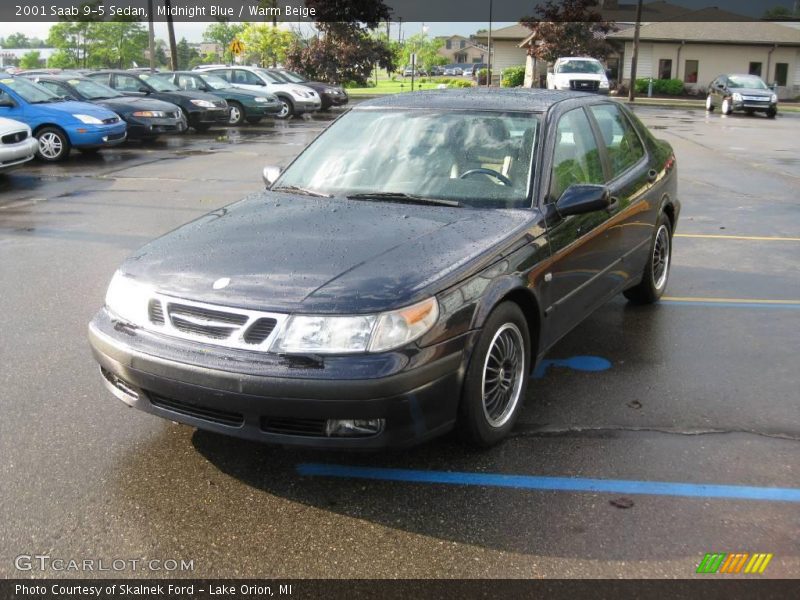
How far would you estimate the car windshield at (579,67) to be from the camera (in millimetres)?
35688

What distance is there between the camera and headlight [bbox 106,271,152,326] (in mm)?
3595

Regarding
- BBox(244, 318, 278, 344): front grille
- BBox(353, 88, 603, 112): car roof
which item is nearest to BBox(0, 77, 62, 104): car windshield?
BBox(353, 88, 603, 112): car roof

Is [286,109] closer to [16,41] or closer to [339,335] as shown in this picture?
[339,335]

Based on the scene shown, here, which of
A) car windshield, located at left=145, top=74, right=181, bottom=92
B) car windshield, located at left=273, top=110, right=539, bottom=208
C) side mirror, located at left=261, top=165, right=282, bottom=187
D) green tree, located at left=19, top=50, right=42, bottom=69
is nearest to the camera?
car windshield, located at left=273, top=110, right=539, bottom=208

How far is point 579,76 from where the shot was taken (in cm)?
3447

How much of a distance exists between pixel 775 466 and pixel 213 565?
257 centimetres

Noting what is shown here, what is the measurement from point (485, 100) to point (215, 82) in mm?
21594

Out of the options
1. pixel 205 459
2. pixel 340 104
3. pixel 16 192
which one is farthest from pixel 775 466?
pixel 340 104

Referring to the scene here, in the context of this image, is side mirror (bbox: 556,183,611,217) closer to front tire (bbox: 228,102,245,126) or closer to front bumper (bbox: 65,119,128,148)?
front bumper (bbox: 65,119,128,148)

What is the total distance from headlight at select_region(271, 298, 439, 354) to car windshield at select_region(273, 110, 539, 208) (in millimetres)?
1347

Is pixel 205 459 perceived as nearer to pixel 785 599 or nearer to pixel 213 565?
pixel 213 565

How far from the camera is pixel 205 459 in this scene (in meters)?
3.82

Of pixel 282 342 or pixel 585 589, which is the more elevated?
pixel 282 342

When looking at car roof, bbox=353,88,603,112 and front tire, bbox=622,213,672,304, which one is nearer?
car roof, bbox=353,88,603,112
